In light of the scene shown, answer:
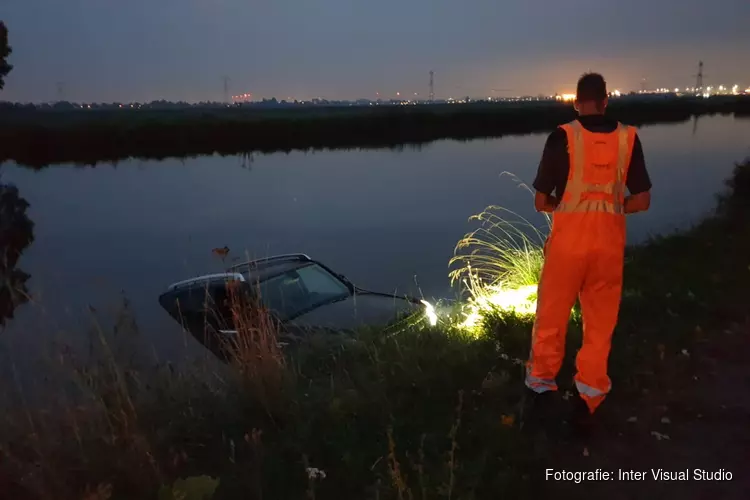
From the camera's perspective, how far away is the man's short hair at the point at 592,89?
3.22 m

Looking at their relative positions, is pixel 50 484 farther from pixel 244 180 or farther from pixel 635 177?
pixel 244 180

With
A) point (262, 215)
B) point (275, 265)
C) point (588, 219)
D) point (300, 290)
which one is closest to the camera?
point (588, 219)

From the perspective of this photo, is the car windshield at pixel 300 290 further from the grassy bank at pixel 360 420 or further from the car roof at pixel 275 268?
the grassy bank at pixel 360 420

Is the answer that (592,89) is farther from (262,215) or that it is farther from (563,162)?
(262,215)

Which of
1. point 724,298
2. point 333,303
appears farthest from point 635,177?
point 333,303

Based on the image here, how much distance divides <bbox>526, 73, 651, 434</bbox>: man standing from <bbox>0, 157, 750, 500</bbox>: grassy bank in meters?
0.52

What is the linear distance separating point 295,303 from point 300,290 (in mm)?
289

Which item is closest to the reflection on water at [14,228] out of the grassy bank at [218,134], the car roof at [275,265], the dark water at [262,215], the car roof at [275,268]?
the dark water at [262,215]

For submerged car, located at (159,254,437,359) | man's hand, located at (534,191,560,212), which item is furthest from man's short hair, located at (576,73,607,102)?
submerged car, located at (159,254,437,359)

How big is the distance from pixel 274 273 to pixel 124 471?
12.7 ft

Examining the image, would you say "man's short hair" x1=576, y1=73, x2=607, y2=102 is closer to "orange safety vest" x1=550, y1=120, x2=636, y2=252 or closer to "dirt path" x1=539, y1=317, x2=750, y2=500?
"orange safety vest" x1=550, y1=120, x2=636, y2=252

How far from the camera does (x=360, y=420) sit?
3.64m

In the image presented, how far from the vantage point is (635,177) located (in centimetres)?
329

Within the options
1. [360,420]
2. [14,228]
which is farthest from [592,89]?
[14,228]
